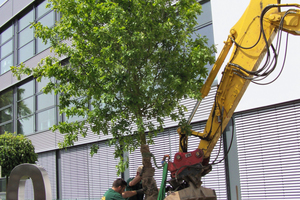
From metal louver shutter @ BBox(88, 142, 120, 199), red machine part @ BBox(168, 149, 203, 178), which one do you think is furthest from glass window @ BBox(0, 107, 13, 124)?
red machine part @ BBox(168, 149, 203, 178)

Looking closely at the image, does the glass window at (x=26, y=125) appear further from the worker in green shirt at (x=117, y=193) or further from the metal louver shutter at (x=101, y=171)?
the worker in green shirt at (x=117, y=193)

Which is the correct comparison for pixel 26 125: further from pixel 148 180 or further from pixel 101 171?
pixel 148 180

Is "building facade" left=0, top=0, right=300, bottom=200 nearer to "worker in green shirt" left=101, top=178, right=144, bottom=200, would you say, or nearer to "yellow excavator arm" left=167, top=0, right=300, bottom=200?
"yellow excavator arm" left=167, top=0, right=300, bottom=200

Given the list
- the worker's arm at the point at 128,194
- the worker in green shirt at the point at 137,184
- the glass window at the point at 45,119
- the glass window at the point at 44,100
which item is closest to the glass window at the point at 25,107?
the glass window at the point at 44,100

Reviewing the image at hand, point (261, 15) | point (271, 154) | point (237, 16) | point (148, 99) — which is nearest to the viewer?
point (261, 15)

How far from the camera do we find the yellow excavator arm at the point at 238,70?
20.4 feet

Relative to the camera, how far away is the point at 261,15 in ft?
20.2

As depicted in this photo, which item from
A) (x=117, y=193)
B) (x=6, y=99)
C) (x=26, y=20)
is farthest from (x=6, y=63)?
(x=117, y=193)

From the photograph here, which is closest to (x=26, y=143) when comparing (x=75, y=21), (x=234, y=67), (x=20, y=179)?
(x=20, y=179)

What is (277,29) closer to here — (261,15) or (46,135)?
(261,15)

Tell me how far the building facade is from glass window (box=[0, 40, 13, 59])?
0.22ft

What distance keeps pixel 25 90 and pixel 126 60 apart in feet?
50.0

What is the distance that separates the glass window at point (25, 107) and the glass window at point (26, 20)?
4654mm

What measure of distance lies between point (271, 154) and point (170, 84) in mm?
4157
